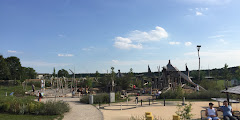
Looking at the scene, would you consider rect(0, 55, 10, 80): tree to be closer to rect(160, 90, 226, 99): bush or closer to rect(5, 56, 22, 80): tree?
rect(5, 56, 22, 80): tree

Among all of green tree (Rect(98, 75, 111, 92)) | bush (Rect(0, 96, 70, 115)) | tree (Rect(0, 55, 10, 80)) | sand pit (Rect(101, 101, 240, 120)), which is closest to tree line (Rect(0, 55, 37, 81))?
tree (Rect(0, 55, 10, 80))

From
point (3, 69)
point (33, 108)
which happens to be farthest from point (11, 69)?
point (33, 108)

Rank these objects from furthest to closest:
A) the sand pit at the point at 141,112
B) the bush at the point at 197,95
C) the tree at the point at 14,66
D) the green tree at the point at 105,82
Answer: the tree at the point at 14,66, the green tree at the point at 105,82, the bush at the point at 197,95, the sand pit at the point at 141,112

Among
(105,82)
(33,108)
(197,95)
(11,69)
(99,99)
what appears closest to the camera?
(33,108)

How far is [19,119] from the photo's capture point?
401 inches

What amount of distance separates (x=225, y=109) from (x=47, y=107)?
1068 centimetres

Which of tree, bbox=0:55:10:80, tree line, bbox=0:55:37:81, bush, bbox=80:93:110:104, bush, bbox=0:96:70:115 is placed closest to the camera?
bush, bbox=0:96:70:115

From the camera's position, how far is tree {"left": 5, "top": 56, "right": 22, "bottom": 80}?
1624 inches

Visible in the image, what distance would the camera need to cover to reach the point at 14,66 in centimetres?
4256

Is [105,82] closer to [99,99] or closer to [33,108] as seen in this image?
[99,99]

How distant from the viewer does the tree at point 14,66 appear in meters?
41.2

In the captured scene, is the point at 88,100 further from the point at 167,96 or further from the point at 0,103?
the point at 167,96

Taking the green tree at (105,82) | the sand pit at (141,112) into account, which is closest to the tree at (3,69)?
the green tree at (105,82)

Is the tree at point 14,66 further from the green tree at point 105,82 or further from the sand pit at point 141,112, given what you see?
the sand pit at point 141,112
